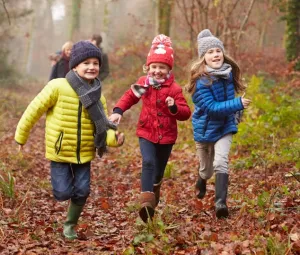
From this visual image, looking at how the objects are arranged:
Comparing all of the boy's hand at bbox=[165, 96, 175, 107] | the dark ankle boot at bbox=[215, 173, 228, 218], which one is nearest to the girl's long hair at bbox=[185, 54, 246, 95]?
the boy's hand at bbox=[165, 96, 175, 107]

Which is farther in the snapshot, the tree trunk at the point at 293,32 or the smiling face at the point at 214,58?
the tree trunk at the point at 293,32

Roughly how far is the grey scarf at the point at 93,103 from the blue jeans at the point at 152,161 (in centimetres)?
54

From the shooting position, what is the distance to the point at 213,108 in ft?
19.5

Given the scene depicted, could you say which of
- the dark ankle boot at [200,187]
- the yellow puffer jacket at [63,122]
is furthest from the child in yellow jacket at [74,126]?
the dark ankle boot at [200,187]

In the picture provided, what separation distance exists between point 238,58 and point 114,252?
1199 centimetres

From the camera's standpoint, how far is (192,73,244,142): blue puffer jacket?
19.8ft

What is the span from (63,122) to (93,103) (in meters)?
0.39

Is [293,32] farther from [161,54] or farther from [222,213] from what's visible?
[222,213]

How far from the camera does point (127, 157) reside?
1080 cm

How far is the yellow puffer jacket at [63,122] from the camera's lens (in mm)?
5453

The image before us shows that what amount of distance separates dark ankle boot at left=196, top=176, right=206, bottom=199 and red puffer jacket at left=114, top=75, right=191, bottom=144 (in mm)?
1100

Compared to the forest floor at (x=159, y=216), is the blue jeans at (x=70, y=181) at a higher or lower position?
higher

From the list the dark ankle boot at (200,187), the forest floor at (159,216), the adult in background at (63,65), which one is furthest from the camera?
the adult in background at (63,65)

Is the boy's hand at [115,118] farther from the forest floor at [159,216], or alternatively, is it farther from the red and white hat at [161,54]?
the forest floor at [159,216]
